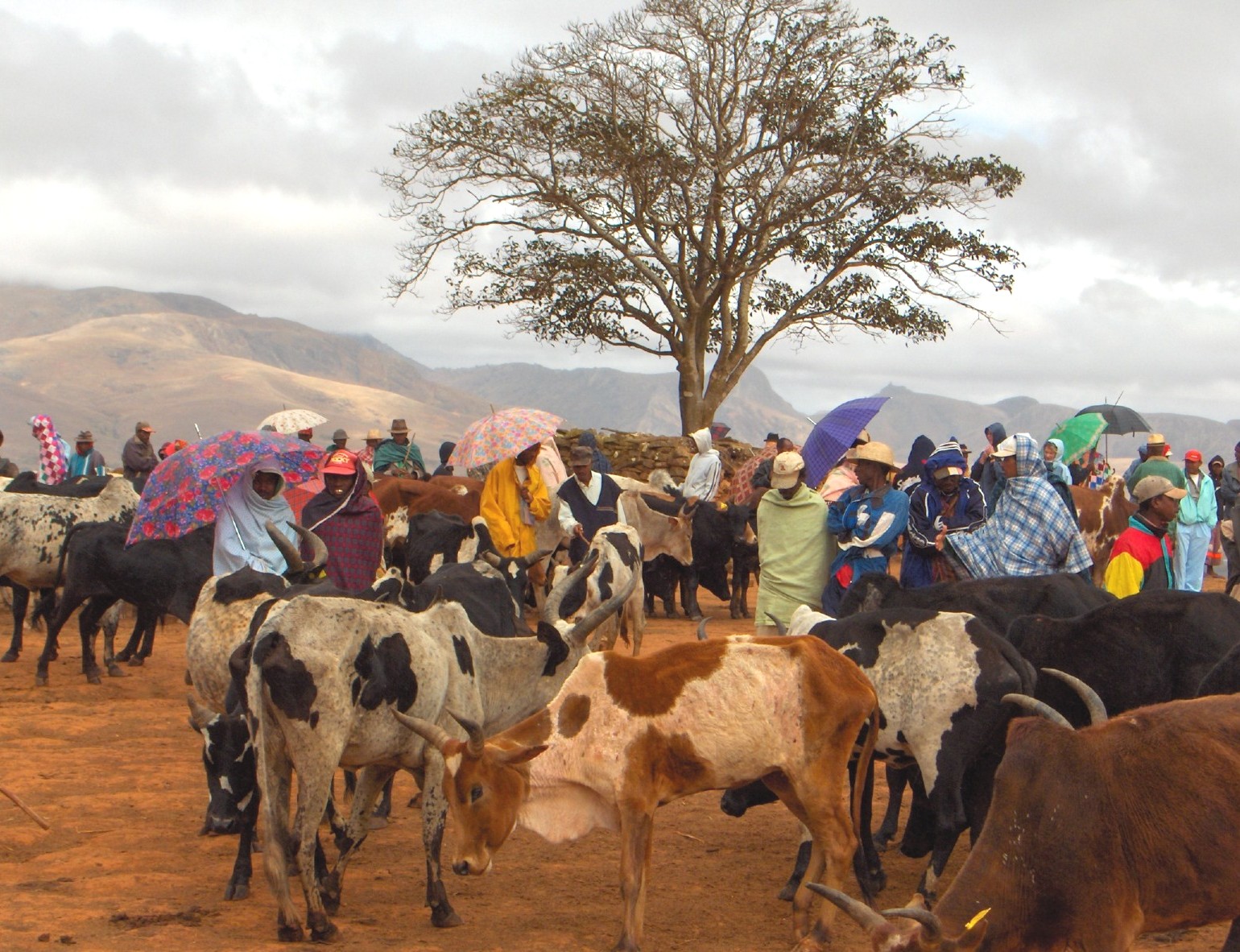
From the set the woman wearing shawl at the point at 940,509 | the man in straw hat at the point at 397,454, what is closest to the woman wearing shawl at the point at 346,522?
the woman wearing shawl at the point at 940,509

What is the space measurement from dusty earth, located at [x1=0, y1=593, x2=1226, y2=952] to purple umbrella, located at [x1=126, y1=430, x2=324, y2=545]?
5.42ft

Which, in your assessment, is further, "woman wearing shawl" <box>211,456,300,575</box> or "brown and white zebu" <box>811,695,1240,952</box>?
"woman wearing shawl" <box>211,456,300,575</box>

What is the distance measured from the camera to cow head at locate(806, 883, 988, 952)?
400 cm

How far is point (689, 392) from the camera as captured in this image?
2672 cm

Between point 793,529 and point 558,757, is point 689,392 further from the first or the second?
point 558,757

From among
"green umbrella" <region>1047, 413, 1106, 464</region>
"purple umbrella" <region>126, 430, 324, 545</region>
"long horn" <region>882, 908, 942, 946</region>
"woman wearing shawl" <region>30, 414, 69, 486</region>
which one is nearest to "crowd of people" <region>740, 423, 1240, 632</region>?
"purple umbrella" <region>126, 430, 324, 545</region>

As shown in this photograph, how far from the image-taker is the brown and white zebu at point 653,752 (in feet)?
17.8

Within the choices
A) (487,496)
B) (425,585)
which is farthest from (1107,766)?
(487,496)

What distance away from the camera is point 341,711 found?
5.65 metres

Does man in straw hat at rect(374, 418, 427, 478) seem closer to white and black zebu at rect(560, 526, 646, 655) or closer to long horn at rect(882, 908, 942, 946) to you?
white and black zebu at rect(560, 526, 646, 655)

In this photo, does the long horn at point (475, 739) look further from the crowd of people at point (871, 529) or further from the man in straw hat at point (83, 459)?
the man in straw hat at point (83, 459)

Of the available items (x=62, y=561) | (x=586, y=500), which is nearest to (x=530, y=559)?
(x=586, y=500)

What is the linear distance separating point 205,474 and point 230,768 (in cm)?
239

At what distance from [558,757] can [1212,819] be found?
99.9 inches
